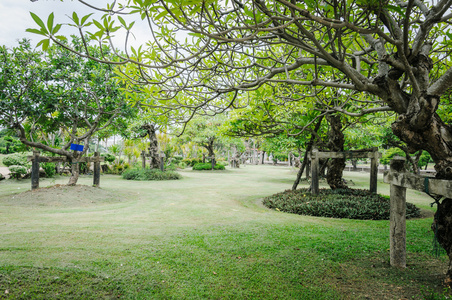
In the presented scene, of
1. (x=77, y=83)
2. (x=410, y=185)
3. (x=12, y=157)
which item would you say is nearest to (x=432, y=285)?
(x=410, y=185)

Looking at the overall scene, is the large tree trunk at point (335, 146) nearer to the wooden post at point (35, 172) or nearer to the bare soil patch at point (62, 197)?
the bare soil patch at point (62, 197)

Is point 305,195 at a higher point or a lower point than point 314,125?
lower

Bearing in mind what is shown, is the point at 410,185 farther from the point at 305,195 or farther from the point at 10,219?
the point at 10,219

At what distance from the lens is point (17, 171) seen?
1273 centimetres

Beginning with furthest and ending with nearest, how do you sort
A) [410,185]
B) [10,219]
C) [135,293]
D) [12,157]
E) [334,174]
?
[12,157] < [334,174] < [10,219] < [410,185] < [135,293]

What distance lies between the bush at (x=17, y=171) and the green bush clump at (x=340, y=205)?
40.6 ft

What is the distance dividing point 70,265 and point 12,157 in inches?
547

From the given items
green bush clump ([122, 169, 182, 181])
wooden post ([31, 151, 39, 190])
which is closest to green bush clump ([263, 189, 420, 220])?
wooden post ([31, 151, 39, 190])

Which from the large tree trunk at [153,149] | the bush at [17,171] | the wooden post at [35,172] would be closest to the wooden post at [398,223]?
the wooden post at [35,172]

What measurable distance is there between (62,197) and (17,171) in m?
7.81

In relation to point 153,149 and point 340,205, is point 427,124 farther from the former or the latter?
point 153,149

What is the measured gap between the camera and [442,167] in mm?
2580

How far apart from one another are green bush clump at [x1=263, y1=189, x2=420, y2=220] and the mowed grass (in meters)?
0.69

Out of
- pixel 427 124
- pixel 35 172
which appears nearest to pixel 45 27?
pixel 427 124
